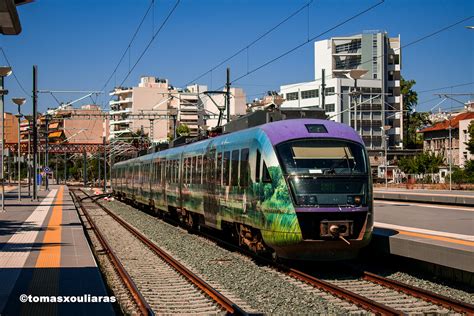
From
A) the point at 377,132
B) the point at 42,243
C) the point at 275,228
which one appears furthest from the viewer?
the point at 377,132

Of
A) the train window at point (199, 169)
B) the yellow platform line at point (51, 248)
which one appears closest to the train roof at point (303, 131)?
the yellow platform line at point (51, 248)

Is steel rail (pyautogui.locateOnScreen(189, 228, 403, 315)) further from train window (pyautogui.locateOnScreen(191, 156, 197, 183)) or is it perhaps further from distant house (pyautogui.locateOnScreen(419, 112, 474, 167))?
distant house (pyautogui.locateOnScreen(419, 112, 474, 167))

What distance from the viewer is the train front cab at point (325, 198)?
12422 millimetres

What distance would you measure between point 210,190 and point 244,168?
3620mm

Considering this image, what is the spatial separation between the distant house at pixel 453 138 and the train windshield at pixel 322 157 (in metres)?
67.7

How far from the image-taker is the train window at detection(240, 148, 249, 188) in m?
14.7

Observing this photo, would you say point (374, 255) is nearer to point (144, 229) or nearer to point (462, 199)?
point (144, 229)

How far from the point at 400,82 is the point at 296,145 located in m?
97.6

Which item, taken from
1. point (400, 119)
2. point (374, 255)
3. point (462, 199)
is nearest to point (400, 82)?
point (400, 119)

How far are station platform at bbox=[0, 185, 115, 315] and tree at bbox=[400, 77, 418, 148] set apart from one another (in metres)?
92.0

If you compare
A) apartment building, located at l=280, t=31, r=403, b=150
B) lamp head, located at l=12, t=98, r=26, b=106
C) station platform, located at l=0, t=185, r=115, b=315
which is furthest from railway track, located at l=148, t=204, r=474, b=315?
apartment building, located at l=280, t=31, r=403, b=150

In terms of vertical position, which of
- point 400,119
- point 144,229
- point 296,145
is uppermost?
point 400,119

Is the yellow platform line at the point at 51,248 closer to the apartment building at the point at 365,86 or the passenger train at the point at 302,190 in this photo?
the passenger train at the point at 302,190

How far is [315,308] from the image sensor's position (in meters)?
10.1
